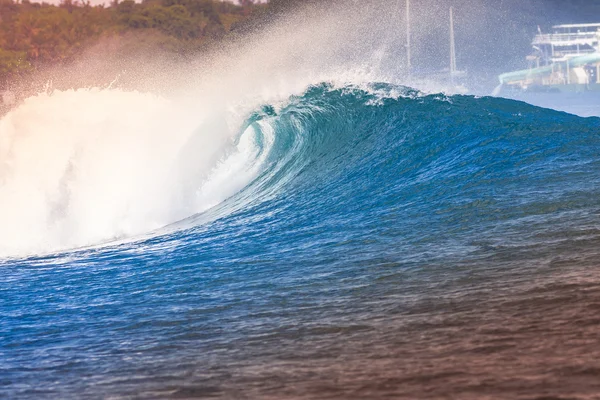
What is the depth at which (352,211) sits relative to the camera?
29.7 ft

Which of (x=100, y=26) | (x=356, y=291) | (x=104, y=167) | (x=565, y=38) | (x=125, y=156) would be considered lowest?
(x=356, y=291)

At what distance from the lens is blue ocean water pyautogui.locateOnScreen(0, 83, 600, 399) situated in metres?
3.71

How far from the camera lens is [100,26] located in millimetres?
90250

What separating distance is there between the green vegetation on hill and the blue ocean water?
7313cm

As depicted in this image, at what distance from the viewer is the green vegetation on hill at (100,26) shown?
8525cm

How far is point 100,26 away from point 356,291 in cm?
9002

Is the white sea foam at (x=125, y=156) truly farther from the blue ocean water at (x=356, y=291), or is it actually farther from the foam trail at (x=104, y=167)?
the blue ocean water at (x=356, y=291)

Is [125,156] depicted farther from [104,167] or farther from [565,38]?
[565,38]

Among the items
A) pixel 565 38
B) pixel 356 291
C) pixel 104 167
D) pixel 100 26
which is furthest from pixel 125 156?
pixel 565 38

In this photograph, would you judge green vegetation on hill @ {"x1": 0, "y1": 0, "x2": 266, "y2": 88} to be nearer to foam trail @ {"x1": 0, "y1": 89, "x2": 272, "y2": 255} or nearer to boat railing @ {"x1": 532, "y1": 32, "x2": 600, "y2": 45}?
boat railing @ {"x1": 532, "y1": 32, "x2": 600, "y2": 45}

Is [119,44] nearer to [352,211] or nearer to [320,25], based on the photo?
[320,25]

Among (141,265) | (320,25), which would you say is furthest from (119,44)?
(141,265)

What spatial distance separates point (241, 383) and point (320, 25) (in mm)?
48296

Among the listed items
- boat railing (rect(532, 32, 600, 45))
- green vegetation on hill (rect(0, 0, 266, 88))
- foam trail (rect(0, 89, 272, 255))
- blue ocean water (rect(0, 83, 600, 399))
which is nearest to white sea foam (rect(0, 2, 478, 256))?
foam trail (rect(0, 89, 272, 255))
